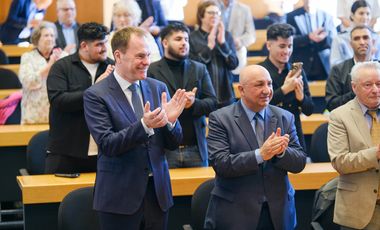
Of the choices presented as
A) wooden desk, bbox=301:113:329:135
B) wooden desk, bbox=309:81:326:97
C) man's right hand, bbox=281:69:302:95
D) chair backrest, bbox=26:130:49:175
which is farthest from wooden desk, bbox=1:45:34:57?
man's right hand, bbox=281:69:302:95

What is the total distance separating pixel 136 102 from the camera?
13.9ft

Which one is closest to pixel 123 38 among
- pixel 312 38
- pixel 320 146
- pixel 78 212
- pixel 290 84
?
pixel 78 212

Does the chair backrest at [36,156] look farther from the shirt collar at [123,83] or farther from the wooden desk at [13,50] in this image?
the wooden desk at [13,50]

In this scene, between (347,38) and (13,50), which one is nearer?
(347,38)

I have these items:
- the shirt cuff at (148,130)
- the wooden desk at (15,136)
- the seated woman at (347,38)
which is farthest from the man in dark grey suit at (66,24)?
the shirt cuff at (148,130)

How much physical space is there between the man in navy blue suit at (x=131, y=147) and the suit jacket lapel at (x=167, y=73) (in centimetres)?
144

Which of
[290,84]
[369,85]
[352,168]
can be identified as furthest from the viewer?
[290,84]

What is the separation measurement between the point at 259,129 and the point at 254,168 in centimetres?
30

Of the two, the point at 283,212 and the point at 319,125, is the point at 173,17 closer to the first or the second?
the point at 319,125

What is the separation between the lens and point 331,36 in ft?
28.7

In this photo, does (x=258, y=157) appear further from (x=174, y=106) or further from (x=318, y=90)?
(x=318, y=90)

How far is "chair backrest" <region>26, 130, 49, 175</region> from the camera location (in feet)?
19.5

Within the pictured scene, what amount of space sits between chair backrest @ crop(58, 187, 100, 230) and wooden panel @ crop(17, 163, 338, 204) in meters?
Result: 0.34

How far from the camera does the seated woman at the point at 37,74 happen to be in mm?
6594
